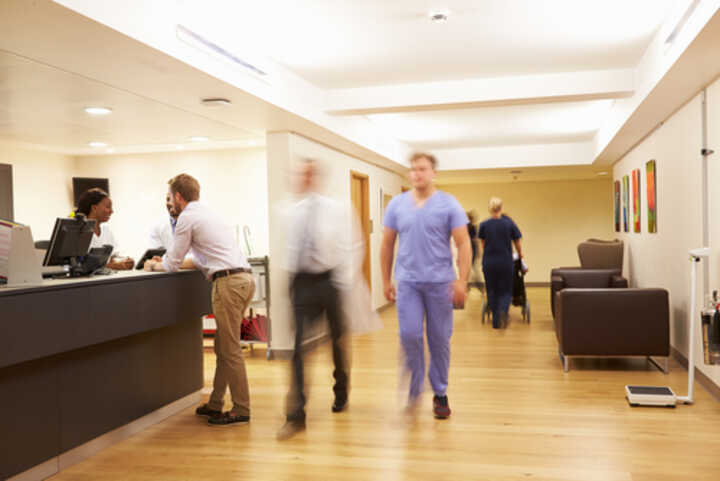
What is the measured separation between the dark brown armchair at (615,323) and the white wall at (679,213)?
30 cm

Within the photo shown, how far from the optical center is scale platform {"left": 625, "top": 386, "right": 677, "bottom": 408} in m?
4.36

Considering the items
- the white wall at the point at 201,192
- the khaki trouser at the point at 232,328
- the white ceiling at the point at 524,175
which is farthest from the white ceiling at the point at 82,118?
the white ceiling at the point at 524,175

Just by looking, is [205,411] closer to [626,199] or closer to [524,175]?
[626,199]

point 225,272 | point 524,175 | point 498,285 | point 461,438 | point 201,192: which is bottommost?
point 461,438

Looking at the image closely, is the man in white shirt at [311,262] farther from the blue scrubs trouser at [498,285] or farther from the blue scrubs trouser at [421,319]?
the blue scrubs trouser at [498,285]

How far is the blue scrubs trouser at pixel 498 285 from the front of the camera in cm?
777

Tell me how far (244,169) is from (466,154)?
4.76 metres

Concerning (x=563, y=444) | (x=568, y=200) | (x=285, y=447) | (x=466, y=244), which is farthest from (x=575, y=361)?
(x=568, y=200)

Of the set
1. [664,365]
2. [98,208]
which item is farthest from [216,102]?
[664,365]

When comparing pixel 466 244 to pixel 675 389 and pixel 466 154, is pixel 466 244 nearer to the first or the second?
pixel 675 389

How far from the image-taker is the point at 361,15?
4.31 metres

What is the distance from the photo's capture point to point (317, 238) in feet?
12.5

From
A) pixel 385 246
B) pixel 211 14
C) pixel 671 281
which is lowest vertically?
pixel 671 281

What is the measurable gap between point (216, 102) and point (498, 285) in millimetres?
4409
